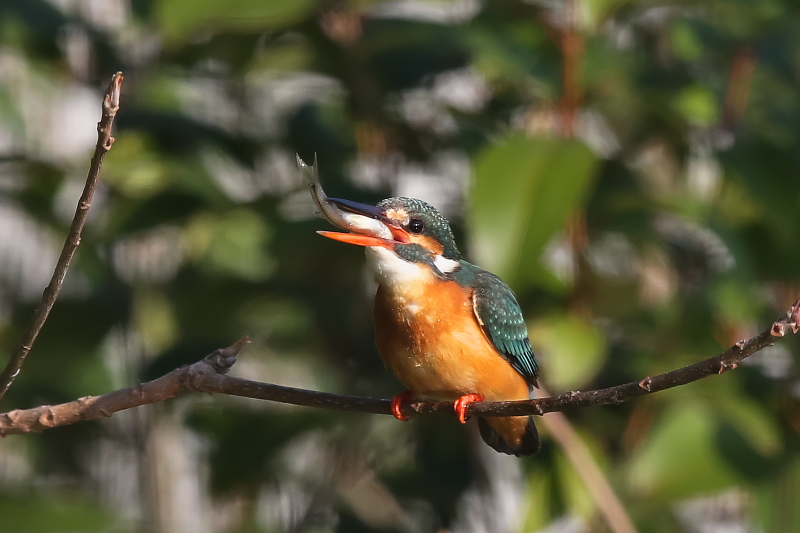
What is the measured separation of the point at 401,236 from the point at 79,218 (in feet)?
2.73

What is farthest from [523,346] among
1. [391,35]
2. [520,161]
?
[391,35]

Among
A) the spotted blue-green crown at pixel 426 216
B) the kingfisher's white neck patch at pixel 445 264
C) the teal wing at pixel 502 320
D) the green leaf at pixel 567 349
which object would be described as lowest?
the teal wing at pixel 502 320

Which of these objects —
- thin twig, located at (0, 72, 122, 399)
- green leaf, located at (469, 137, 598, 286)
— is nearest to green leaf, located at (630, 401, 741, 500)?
green leaf, located at (469, 137, 598, 286)

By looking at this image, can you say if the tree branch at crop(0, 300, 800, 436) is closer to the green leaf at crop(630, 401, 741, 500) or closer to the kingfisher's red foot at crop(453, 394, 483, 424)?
the kingfisher's red foot at crop(453, 394, 483, 424)

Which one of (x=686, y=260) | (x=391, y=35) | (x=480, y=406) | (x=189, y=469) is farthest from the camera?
(x=189, y=469)

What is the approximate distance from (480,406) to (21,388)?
196 cm

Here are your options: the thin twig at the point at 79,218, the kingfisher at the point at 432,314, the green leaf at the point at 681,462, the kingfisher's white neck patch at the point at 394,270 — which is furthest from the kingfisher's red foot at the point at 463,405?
the green leaf at the point at 681,462

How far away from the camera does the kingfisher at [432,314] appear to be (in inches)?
74.4

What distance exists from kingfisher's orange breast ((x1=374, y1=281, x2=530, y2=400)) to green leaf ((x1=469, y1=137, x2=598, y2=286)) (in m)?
0.38

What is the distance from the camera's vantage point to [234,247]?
324cm

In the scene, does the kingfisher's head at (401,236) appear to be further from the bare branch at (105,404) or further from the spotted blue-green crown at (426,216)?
the bare branch at (105,404)

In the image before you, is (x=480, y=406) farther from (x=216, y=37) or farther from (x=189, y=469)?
(x=189, y=469)

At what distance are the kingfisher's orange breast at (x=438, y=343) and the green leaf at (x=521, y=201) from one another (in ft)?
1.24

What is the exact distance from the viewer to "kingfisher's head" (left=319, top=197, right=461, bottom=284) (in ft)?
6.08
